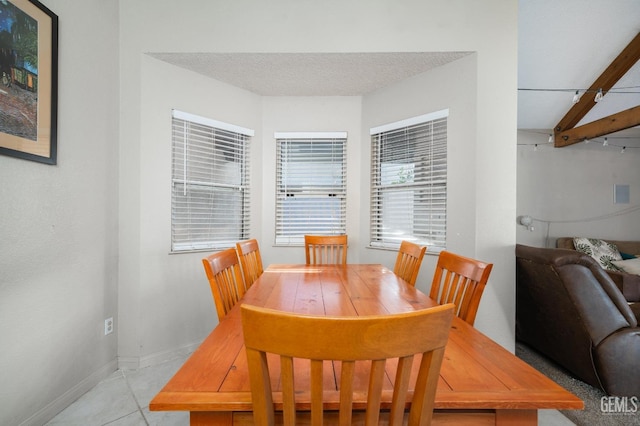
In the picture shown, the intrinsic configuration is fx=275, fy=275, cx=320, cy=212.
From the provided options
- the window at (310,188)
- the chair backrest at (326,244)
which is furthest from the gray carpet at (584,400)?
the window at (310,188)

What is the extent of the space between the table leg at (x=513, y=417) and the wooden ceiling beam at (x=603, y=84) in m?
3.64

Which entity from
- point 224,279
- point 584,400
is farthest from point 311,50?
point 584,400

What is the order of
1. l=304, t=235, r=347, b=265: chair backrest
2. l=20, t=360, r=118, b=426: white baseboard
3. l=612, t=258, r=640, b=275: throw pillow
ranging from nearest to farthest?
l=20, t=360, r=118, b=426: white baseboard < l=304, t=235, r=347, b=265: chair backrest < l=612, t=258, r=640, b=275: throw pillow

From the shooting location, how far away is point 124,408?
1.67 metres

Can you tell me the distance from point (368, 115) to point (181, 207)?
2102 mm

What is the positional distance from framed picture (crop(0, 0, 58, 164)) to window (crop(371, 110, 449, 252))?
2.53 m

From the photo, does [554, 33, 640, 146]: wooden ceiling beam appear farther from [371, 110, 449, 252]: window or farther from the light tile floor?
the light tile floor

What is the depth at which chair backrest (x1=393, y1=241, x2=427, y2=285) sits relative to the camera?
1773mm

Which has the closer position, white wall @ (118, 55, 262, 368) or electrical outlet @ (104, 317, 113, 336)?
electrical outlet @ (104, 317, 113, 336)

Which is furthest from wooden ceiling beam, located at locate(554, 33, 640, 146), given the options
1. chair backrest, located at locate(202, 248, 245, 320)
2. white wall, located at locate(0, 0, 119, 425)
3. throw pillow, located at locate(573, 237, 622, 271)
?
white wall, located at locate(0, 0, 119, 425)

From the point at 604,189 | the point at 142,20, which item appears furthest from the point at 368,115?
the point at 604,189

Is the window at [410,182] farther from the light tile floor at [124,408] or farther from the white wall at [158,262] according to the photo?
the white wall at [158,262]

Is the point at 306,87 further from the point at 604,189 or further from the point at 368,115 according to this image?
the point at 604,189

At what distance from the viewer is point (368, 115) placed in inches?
Result: 118
